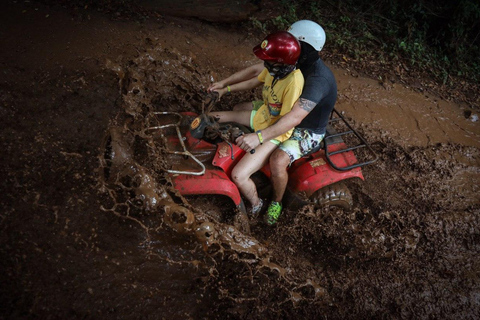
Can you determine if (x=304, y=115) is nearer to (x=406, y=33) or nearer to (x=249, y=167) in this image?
(x=249, y=167)

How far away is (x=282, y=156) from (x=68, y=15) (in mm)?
4572

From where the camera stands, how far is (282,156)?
3672mm

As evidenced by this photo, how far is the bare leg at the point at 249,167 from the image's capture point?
3586 millimetres

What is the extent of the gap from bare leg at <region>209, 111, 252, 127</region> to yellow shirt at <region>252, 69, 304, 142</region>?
0.14m

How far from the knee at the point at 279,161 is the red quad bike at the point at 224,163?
0.21 metres

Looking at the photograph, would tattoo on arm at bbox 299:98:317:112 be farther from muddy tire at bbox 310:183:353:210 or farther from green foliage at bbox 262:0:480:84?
green foliage at bbox 262:0:480:84

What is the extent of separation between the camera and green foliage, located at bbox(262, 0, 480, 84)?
7758 mm

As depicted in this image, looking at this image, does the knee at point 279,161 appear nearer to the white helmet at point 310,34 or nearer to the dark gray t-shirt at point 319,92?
the dark gray t-shirt at point 319,92

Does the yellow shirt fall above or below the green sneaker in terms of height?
above

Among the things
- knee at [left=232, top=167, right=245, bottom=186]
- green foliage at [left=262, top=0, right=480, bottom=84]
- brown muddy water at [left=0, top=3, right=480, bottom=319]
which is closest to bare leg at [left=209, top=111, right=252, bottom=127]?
brown muddy water at [left=0, top=3, right=480, bottom=319]

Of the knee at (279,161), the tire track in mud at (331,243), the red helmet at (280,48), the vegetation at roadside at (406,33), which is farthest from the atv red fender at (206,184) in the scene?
the vegetation at roadside at (406,33)

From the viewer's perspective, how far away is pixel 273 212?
13.0 ft

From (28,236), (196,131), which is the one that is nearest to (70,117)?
(28,236)

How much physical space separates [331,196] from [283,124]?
1145 millimetres
